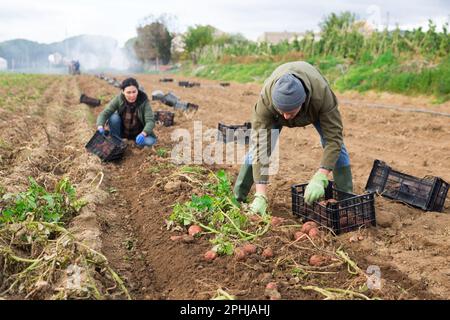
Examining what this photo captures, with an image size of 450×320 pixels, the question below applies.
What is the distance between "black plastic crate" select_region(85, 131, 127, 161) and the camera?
6.76 meters

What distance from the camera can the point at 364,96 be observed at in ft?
46.5

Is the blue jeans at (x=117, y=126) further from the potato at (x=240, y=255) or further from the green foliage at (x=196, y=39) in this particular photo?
the green foliage at (x=196, y=39)

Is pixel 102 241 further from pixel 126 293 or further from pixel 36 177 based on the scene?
pixel 36 177

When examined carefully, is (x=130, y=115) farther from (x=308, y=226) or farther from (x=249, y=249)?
(x=249, y=249)

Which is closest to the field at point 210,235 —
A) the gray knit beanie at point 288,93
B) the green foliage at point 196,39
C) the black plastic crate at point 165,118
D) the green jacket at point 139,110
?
the green jacket at point 139,110

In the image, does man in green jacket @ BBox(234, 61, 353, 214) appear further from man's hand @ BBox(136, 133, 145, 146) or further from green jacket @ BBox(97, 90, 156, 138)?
green jacket @ BBox(97, 90, 156, 138)

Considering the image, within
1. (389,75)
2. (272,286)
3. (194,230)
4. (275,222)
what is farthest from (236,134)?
(389,75)

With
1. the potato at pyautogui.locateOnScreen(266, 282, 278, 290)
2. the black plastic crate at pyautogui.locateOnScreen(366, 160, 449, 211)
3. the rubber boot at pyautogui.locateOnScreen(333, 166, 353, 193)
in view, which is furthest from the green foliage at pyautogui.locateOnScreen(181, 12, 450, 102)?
the potato at pyautogui.locateOnScreen(266, 282, 278, 290)

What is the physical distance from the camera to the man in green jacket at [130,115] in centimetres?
683

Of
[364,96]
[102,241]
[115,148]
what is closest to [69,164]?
[115,148]

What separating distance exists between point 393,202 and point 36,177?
12.6 feet

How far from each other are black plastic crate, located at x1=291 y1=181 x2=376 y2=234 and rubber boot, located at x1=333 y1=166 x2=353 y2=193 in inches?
9.8

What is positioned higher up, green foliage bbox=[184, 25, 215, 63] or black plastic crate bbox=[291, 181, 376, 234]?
green foliage bbox=[184, 25, 215, 63]

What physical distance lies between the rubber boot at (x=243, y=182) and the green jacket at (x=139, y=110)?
8.52 ft
